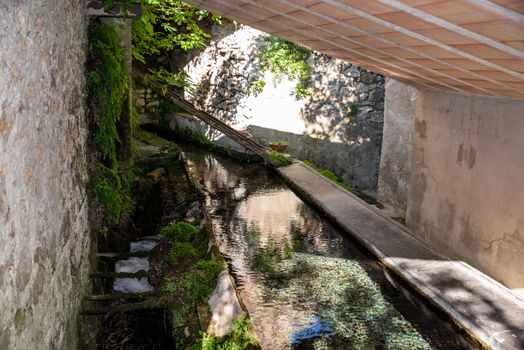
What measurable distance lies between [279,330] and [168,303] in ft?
4.18

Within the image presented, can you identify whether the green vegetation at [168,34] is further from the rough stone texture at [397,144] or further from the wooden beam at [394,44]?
the rough stone texture at [397,144]

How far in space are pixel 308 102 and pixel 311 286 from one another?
379 inches

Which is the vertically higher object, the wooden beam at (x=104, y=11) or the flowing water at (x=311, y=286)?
the wooden beam at (x=104, y=11)

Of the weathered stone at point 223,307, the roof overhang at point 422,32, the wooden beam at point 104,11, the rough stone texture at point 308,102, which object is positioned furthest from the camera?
the rough stone texture at point 308,102

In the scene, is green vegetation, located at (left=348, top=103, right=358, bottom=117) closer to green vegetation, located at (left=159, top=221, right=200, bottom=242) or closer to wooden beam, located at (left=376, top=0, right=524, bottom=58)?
green vegetation, located at (left=159, top=221, right=200, bottom=242)

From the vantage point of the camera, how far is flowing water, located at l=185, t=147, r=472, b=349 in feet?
14.1

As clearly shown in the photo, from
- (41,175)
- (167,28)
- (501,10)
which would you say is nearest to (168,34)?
(167,28)

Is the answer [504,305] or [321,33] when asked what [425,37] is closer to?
[321,33]

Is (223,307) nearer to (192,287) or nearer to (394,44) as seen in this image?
(192,287)

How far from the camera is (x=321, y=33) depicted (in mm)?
5160

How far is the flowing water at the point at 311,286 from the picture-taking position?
4.31 meters

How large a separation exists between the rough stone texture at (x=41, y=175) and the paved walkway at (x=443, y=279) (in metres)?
3.54

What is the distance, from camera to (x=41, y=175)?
11.2 ft

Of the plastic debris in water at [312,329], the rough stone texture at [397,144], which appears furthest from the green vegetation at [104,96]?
the rough stone texture at [397,144]
